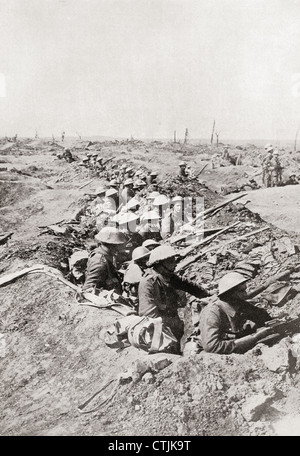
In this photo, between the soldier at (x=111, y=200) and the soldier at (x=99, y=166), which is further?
the soldier at (x=99, y=166)

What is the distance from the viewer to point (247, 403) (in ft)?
11.5

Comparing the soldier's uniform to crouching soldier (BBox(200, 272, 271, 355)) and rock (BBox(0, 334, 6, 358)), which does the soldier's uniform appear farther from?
crouching soldier (BBox(200, 272, 271, 355))

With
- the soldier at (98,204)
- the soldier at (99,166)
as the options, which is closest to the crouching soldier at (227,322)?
the soldier at (98,204)

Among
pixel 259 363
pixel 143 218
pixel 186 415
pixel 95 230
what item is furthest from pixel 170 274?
pixel 95 230

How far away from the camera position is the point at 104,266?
572 cm

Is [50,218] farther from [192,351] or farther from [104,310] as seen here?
[192,351]

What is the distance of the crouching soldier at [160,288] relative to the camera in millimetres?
4602

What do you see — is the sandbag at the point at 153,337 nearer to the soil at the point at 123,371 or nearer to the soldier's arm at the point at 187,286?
the soil at the point at 123,371

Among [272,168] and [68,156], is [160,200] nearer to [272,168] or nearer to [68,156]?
[272,168]

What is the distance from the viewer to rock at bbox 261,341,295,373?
3.82 metres

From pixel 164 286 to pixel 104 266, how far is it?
51.1 inches

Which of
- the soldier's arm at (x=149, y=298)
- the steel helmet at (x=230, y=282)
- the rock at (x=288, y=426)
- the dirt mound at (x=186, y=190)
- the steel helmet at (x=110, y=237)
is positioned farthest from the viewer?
the dirt mound at (x=186, y=190)

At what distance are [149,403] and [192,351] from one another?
2.48ft

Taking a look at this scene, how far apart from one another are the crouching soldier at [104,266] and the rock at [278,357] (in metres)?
2.54
